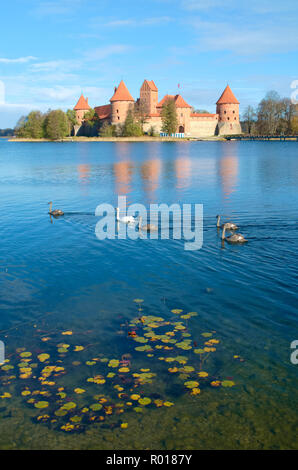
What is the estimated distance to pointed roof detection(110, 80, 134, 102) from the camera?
126 meters

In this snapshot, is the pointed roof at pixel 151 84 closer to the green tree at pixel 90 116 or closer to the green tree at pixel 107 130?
the green tree at pixel 107 130

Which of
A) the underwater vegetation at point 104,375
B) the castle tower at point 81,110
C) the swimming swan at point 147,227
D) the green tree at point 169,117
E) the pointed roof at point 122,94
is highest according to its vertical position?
the pointed roof at point 122,94

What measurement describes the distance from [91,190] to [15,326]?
2121 centimetres

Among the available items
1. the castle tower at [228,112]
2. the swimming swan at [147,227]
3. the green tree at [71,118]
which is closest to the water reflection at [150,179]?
the swimming swan at [147,227]

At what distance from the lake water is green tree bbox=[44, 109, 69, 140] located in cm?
11040

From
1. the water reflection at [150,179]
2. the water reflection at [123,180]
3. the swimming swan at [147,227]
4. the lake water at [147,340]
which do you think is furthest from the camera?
the water reflection at [123,180]

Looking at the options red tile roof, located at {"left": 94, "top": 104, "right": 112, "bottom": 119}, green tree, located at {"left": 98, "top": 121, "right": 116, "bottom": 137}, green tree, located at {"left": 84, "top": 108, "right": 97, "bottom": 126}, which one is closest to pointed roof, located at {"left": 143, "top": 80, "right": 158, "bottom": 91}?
green tree, located at {"left": 98, "top": 121, "right": 116, "bottom": 137}

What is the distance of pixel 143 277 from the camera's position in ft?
38.2

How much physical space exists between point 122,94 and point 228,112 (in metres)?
35.7

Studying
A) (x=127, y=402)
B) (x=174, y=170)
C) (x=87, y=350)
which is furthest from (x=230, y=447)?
(x=174, y=170)

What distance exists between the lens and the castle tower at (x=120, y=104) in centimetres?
12550

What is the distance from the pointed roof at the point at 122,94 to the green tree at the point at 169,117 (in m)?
11.9

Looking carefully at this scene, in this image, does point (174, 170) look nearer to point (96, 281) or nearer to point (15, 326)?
point (96, 281)

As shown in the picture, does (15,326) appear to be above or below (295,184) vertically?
below
